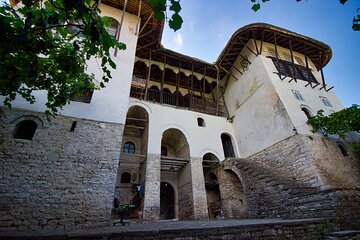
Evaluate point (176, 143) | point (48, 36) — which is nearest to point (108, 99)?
point (48, 36)

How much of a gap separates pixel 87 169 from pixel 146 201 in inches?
117

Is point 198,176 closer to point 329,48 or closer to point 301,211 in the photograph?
point 301,211

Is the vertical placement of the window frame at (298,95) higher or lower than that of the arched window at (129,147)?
higher

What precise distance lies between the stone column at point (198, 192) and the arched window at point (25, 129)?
706cm

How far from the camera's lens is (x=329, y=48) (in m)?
11.7

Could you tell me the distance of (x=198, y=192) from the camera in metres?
8.52

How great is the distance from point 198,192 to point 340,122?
23.5 feet

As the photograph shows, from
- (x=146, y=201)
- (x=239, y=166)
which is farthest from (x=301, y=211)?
(x=146, y=201)

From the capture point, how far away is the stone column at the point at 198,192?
8039mm

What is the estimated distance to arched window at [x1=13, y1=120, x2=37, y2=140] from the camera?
586cm

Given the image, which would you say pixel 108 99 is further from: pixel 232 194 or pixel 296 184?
pixel 296 184

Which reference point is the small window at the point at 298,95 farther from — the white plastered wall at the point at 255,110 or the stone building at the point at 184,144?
the white plastered wall at the point at 255,110

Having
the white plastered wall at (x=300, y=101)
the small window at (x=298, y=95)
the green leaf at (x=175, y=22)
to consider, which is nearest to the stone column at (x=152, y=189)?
the white plastered wall at (x=300, y=101)

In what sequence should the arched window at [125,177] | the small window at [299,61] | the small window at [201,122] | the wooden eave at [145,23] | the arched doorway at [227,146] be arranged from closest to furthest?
the arched window at [125,177] < the wooden eave at [145,23] < the small window at [201,122] < the arched doorway at [227,146] < the small window at [299,61]
